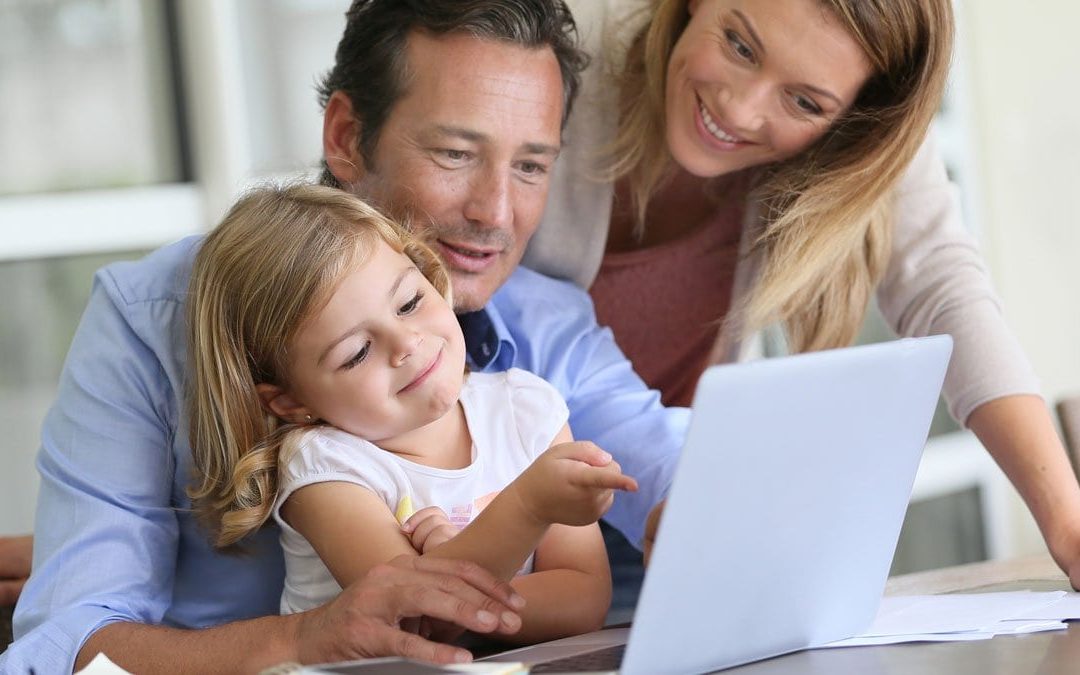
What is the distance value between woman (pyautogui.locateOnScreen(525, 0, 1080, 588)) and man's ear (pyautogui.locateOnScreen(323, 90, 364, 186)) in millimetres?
305

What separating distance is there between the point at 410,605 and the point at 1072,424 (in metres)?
1.07

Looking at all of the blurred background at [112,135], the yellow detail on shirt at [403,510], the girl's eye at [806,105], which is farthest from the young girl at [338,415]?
the blurred background at [112,135]

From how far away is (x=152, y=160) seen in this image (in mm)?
2961

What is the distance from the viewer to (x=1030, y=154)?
168 inches

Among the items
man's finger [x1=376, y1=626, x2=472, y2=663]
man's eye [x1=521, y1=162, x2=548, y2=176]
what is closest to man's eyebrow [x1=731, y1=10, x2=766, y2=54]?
man's eye [x1=521, y1=162, x2=548, y2=176]

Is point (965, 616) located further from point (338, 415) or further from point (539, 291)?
point (539, 291)

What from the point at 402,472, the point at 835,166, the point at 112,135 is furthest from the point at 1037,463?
the point at 112,135

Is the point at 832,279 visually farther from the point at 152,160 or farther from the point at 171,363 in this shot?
the point at 152,160

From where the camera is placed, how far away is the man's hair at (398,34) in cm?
165

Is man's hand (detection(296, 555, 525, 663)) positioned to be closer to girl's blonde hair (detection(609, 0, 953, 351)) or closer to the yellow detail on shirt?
the yellow detail on shirt

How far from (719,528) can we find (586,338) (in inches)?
34.2

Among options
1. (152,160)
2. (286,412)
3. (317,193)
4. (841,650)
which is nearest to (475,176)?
(317,193)

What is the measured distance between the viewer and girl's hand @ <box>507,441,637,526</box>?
103 cm

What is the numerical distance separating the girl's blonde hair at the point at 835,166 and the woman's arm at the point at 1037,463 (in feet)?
0.94
